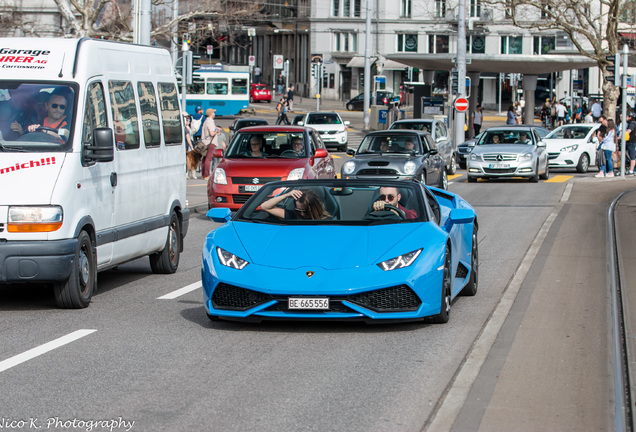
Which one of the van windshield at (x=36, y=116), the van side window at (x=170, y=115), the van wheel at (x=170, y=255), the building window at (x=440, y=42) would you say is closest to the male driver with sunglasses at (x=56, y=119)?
the van windshield at (x=36, y=116)

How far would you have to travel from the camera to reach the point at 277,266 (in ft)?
27.4

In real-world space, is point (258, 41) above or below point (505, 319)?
above

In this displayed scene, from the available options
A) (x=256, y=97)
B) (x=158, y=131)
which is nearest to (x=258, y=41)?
(x=256, y=97)

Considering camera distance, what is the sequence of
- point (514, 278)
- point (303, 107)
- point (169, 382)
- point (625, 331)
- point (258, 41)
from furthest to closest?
point (258, 41)
point (303, 107)
point (514, 278)
point (625, 331)
point (169, 382)

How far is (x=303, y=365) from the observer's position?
23.8 feet

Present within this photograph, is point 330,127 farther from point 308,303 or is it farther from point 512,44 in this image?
point 512,44

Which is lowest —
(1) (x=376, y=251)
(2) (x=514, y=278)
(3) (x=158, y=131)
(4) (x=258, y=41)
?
(2) (x=514, y=278)

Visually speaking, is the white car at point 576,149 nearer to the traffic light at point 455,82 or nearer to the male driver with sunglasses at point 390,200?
the traffic light at point 455,82

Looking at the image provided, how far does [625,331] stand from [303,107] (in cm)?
7516

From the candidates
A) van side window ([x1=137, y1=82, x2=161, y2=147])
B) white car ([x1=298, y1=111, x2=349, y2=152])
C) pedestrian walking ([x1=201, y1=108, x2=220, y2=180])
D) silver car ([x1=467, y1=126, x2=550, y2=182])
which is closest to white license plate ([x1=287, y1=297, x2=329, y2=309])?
van side window ([x1=137, y1=82, x2=161, y2=147])

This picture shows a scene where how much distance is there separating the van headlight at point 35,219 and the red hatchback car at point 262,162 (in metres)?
9.61

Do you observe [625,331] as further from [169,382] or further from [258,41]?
[258,41]

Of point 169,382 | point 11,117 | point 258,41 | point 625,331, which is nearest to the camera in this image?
point 169,382

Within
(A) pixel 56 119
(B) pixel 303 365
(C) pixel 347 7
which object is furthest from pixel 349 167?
(C) pixel 347 7
